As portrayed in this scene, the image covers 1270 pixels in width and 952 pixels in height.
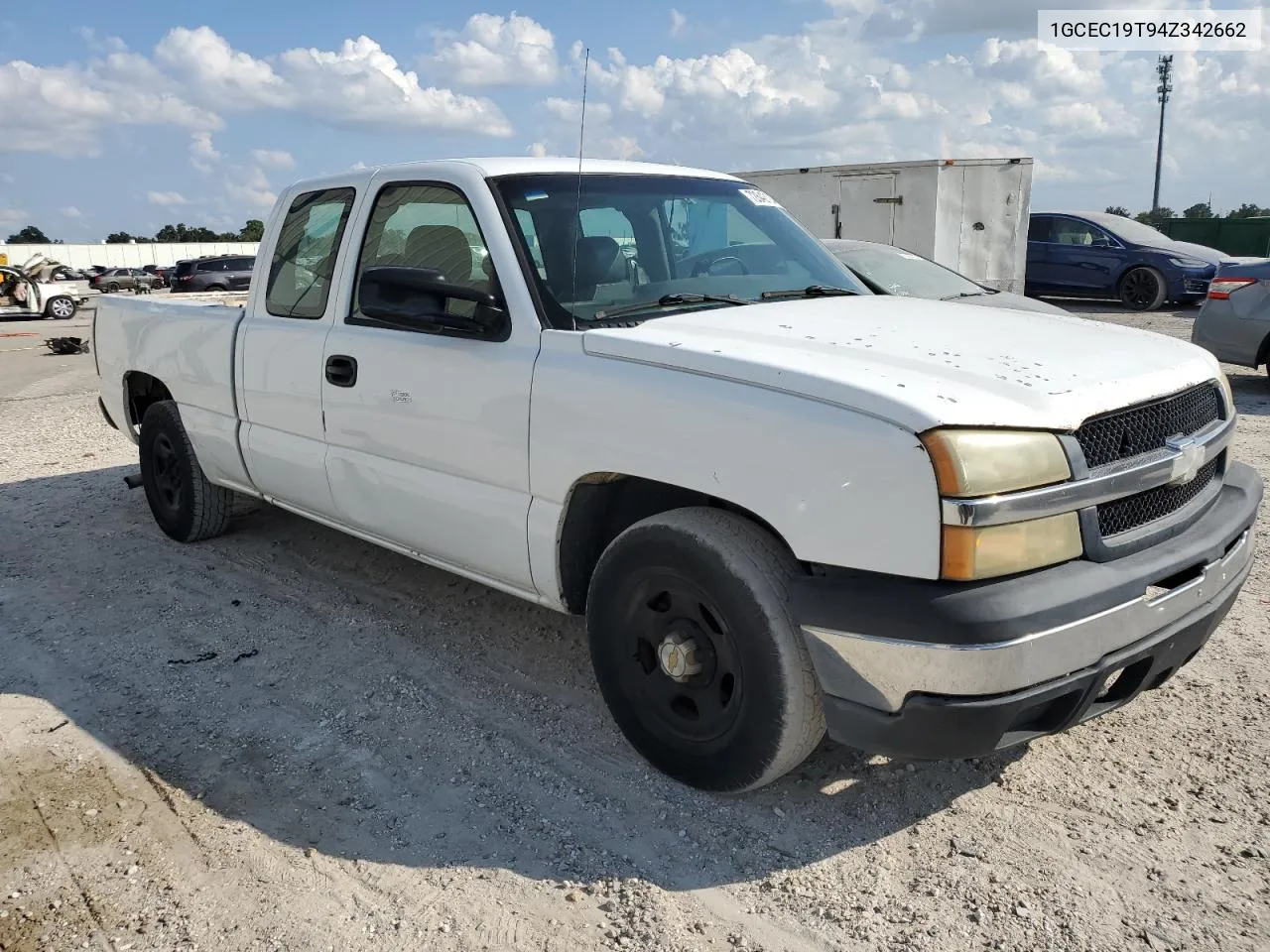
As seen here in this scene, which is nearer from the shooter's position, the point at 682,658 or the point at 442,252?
the point at 682,658

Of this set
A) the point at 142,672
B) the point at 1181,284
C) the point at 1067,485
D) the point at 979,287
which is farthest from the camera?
the point at 1181,284

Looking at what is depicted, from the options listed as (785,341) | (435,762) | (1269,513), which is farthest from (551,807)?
(1269,513)

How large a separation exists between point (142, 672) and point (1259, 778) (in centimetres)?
401

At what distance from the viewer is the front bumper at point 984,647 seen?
2.46 m

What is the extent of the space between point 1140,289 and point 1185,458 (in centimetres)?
1693

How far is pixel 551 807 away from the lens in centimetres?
314

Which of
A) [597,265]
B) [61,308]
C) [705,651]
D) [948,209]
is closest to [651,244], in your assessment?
[597,265]

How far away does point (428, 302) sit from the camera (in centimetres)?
351

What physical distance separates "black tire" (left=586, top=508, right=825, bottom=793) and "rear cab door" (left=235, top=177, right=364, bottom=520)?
1791mm

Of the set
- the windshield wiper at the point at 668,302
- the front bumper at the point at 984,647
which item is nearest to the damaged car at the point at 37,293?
the windshield wiper at the point at 668,302

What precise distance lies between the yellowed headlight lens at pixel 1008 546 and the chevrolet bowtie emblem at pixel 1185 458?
0.47 meters

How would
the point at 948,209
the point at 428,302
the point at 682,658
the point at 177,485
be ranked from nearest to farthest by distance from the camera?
the point at 682,658 < the point at 428,302 < the point at 177,485 < the point at 948,209

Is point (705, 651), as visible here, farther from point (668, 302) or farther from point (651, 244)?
point (651, 244)

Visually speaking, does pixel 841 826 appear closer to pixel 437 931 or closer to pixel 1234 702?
pixel 437 931
